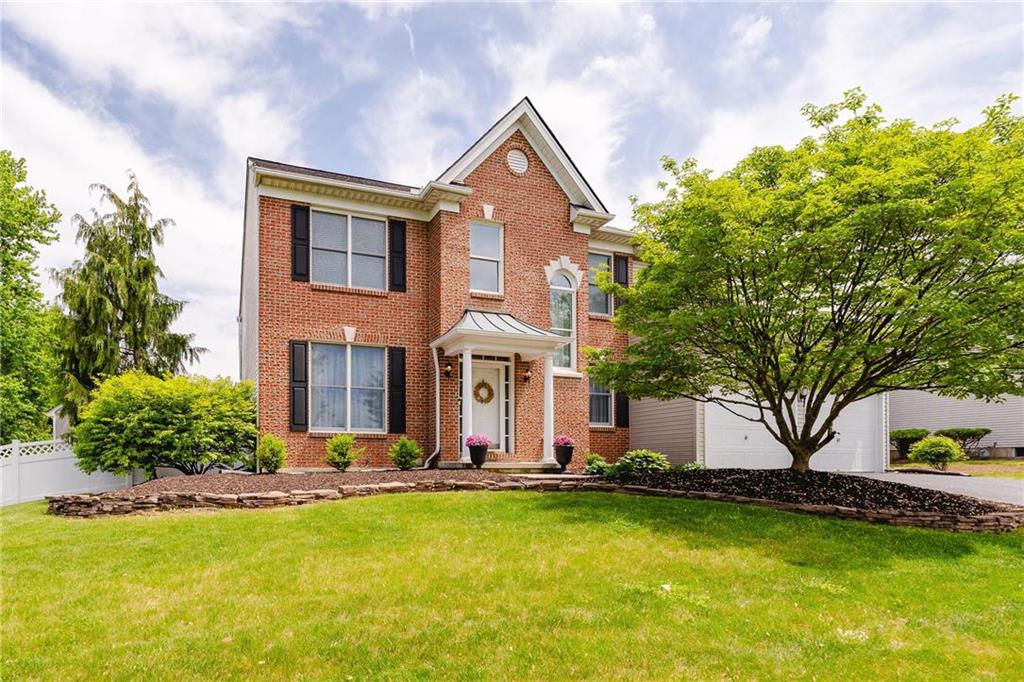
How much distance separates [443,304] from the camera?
663 inches

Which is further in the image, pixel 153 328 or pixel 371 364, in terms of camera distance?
pixel 153 328

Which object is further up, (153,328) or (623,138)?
(623,138)

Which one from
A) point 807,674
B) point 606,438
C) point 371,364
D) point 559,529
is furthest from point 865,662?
point 606,438

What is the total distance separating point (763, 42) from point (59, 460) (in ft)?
56.3

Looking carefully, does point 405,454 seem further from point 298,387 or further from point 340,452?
point 298,387

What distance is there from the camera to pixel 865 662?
5.57 m

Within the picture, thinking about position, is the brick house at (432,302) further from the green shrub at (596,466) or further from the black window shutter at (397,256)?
the green shrub at (596,466)

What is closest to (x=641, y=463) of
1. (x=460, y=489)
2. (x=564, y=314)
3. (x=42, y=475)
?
(x=564, y=314)

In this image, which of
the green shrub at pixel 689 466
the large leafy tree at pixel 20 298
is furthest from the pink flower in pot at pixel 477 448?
the large leafy tree at pixel 20 298

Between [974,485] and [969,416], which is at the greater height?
[969,416]

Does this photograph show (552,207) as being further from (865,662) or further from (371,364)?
(865,662)

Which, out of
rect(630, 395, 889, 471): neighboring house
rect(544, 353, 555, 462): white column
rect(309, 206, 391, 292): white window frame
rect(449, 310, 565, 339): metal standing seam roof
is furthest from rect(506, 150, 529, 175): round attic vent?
rect(630, 395, 889, 471): neighboring house

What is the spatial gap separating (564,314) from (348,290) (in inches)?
223

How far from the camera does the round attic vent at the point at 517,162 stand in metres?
18.1
